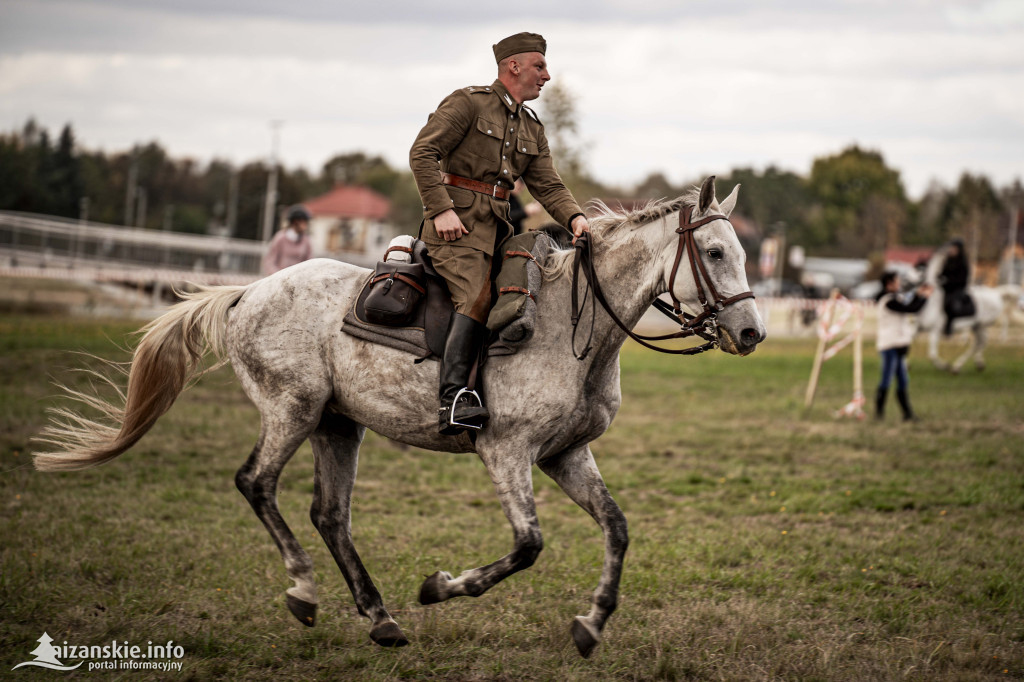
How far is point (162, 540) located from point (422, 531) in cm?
199

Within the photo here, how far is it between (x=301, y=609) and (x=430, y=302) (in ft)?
6.07

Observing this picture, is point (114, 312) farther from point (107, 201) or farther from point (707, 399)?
point (107, 201)

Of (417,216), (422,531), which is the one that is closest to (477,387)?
(422,531)

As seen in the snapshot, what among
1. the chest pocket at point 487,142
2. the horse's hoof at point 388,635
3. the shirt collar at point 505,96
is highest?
the shirt collar at point 505,96

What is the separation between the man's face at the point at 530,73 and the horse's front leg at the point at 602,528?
77.8 inches

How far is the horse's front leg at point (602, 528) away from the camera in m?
4.50

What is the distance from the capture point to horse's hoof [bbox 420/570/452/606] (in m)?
4.49

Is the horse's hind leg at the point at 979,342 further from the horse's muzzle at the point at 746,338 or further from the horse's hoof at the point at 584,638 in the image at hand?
the horse's hoof at the point at 584,638

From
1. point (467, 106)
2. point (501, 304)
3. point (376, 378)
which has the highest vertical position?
point (467, 106)

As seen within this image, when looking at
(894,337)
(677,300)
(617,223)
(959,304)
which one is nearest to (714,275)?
(677,300)

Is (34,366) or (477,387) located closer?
(477,387)

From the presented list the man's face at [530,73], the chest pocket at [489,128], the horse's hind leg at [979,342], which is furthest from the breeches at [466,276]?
the horse's hind leg at [979,342]

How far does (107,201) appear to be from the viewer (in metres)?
69.9

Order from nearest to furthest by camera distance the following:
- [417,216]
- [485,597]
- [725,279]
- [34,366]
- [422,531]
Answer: [725,279], [485,597], [422,531], [34,366], [417,216]
